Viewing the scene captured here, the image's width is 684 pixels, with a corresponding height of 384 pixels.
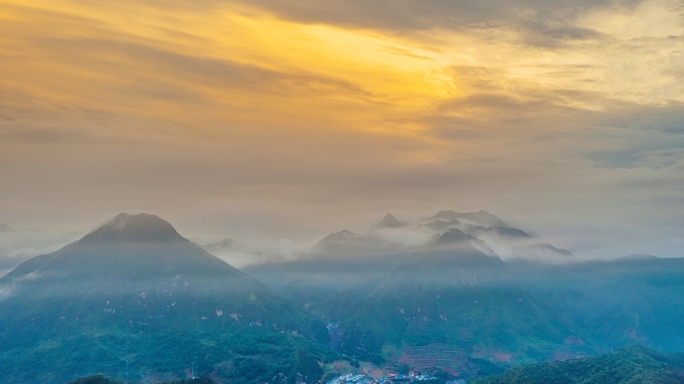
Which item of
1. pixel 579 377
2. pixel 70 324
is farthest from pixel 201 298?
pixel 579 377

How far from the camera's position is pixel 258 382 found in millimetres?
157625

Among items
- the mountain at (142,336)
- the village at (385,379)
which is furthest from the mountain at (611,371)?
the mountain at (142,336)

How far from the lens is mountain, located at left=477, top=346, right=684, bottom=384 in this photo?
112625 mm

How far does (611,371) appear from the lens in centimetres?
11962

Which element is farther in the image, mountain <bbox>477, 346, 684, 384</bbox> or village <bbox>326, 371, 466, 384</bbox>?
village <bbox>326, 371, 466, 384</bbox>

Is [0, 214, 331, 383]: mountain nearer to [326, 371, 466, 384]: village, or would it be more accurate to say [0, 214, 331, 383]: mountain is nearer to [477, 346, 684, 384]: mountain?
[326, 371, 466, 384]: village

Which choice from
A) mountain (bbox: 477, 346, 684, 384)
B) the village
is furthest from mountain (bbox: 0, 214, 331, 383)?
mountain (bbox: 477, 346, 684, 384)

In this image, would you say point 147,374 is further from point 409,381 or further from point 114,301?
point 409,381

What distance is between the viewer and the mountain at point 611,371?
11262 centimetres

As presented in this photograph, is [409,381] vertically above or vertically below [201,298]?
below

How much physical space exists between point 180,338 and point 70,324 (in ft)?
93.2

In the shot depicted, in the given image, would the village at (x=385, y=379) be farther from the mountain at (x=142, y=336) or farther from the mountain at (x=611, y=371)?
the mountain at (x=611, y=371)

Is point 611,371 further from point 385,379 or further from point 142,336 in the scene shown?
point 142,336

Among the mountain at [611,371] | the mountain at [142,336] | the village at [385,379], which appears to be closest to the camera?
the mountain at [611,371]
